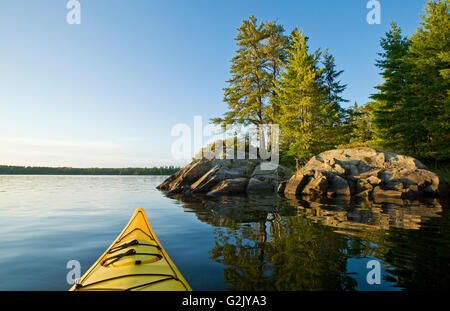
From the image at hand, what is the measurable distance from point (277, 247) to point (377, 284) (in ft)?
6.46

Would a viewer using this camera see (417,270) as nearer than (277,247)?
Yes

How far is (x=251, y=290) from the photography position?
3.00 meters

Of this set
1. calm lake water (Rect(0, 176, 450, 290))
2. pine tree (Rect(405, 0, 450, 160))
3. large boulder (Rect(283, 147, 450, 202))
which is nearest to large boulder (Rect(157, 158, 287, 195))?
large boulder (Rect(283, 147, 450, 202))

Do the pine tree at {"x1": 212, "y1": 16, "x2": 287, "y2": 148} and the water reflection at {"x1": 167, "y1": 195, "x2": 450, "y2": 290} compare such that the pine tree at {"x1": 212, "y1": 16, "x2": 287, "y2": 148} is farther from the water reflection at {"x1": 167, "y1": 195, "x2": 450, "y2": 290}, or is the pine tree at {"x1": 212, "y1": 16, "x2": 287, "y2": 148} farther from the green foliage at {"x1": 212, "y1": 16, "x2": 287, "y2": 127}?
the water reflection at {"x1": 167, "y1": 195, "x2": 450, "y2": 290}

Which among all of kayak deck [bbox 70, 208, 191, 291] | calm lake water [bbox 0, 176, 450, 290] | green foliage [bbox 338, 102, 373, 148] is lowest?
calm lake water [bbox 0, 176, 450, 290]

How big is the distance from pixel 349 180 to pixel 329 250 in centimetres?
1261

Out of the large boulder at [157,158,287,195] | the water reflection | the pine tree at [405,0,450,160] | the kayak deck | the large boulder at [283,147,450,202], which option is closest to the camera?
the kayak deck

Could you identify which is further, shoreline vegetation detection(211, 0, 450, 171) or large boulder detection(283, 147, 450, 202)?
shoreline vegetation detection(211, 0, 450, 171)

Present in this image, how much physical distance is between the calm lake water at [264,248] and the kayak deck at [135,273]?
57cm

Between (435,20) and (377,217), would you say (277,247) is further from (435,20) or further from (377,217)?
(435,20)

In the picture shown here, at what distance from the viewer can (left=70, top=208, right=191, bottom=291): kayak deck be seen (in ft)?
8.79

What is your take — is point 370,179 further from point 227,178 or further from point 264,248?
point 264,248
